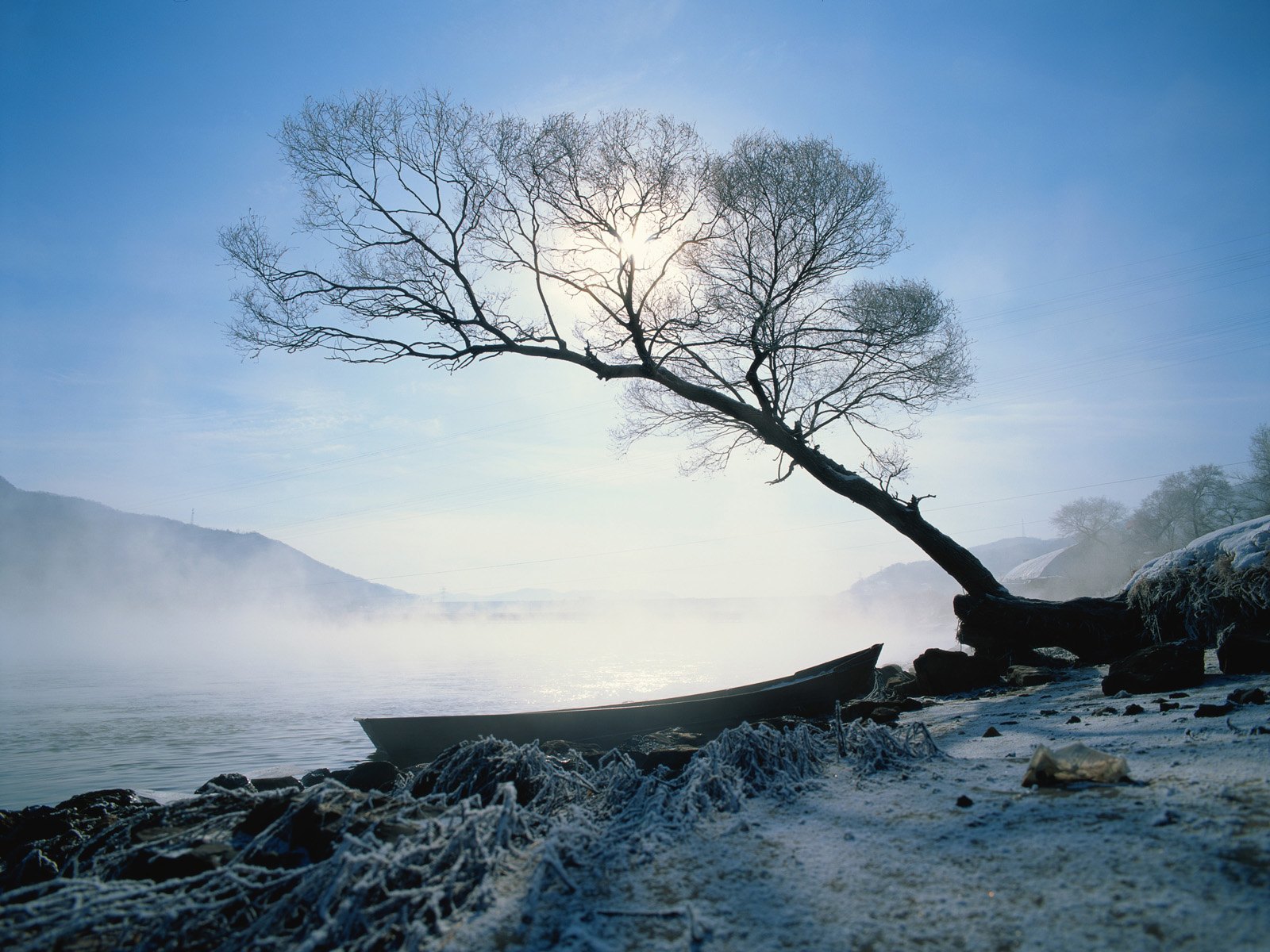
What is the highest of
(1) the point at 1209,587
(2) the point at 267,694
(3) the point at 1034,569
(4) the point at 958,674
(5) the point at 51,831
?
(3) the point at 1034,569

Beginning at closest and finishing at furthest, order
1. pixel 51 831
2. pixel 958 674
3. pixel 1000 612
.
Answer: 1. pixel 51 831
2. pixel 958 674
3. pixel 1000 612

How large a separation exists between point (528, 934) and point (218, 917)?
0.90 metres

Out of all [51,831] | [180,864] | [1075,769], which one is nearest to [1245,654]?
[1075,769]

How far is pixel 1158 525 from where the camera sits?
51.9 meters

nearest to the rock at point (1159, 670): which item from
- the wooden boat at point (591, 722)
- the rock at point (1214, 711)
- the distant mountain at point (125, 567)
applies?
the rock at point (1214, 711)

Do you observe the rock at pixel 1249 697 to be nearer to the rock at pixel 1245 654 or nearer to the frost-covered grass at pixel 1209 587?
the rock at pixel 1245 654

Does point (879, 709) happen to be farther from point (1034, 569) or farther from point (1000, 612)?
point (1034, 569)

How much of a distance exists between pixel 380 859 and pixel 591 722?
5742 millimetres

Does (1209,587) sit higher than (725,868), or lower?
higher

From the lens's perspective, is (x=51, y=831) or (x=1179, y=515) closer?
(x=51, y=831)

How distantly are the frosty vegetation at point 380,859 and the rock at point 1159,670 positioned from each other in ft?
12.5

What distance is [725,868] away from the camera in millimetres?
2182

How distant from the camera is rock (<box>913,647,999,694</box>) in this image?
8.41m

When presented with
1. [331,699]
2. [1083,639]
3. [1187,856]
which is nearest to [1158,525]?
[1083,639]
